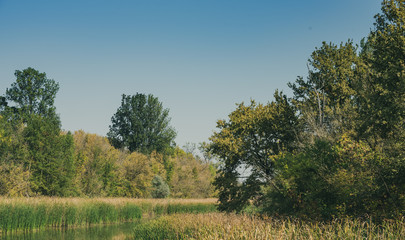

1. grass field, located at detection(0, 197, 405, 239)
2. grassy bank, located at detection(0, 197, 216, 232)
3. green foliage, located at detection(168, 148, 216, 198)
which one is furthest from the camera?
green foliage, located at detection(168, 148, 216, 198)

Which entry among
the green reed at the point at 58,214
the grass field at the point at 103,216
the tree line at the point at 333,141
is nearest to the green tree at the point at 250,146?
the tree line at the point at 333,141

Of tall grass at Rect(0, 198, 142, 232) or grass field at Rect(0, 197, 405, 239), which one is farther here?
tall grass at Rect(0, 198, 142, 232)

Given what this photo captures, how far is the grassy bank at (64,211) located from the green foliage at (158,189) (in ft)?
51.9

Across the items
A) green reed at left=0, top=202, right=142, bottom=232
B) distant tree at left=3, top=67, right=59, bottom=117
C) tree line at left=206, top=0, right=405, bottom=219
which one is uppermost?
distant tree at left=3, top=67, right=59, bottom=117

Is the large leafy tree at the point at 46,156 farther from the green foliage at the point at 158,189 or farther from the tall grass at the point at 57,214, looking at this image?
the green foliage at the point at 158,189

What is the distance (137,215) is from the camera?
33.6 m

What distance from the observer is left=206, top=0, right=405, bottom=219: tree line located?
13977 millimetres

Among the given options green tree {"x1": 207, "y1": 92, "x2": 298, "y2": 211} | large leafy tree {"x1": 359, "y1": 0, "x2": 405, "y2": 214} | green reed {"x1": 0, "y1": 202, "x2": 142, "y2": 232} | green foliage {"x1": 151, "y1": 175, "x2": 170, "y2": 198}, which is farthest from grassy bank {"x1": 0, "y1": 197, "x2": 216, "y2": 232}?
green foliage {"x1": 151, "y1": 175, "x2": 170, "y2": 198}

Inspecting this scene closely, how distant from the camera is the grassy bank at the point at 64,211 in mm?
21069

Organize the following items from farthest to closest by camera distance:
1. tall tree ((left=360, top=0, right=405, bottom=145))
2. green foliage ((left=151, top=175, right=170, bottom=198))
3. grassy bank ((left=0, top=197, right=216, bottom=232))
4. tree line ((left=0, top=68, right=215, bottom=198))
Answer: green foliage ((left=151, top=175, right=170, bottom=198)) → tree line ((left=0, top=68, right=215, bottom=198)) → grassy bank ((left=0, top=197, right=216, bottom=232)) → tall tree ((left=360, top=0, right=405, bottom=145))

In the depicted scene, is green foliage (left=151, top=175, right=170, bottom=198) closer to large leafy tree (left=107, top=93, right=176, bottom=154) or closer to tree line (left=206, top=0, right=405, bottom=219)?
large leafy tree (left=107, top=93, right=176, bottom=154)

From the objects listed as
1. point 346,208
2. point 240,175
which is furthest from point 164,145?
point 346,208

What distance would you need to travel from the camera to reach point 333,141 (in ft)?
63.4

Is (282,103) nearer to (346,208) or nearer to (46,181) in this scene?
(346,208)
